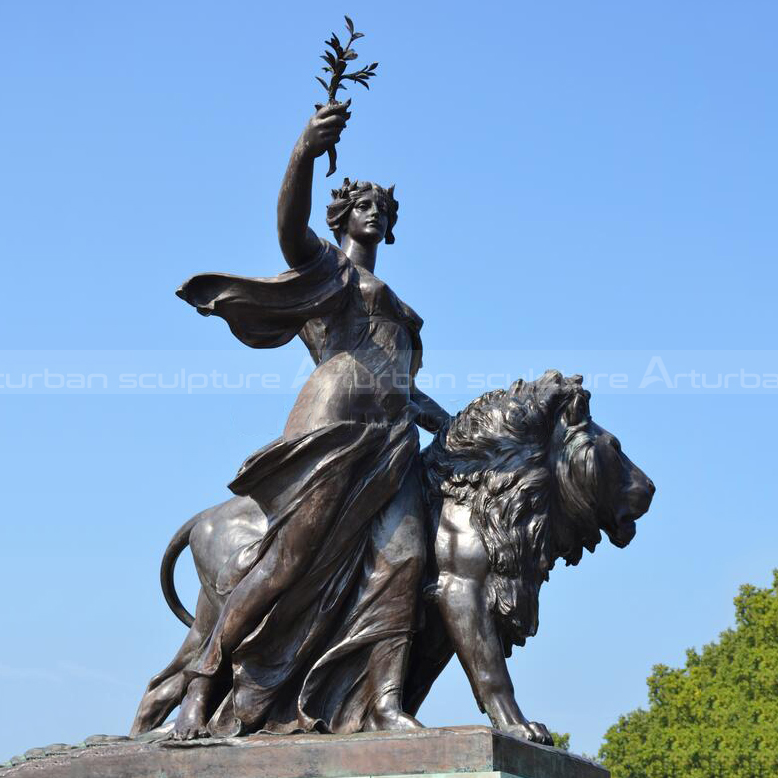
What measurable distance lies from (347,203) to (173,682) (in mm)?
2999

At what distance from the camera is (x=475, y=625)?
693cm

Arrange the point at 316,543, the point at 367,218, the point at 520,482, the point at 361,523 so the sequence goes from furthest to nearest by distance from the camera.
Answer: the point at 367,218 < the point at 520,482 < the point at 361,523 < the point at 316,543

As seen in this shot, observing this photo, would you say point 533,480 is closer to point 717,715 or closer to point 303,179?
point 303,179

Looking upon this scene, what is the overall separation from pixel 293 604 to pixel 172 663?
46.6 inches

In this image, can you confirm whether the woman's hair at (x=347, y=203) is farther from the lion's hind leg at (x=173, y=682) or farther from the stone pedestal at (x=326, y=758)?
the stone pedestal at (x=326, y=758)

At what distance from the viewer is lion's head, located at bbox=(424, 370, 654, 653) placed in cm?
713

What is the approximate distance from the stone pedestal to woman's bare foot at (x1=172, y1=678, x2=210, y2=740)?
0.11 m

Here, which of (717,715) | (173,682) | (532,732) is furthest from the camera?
(717,715)

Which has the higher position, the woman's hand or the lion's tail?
the woman's hand

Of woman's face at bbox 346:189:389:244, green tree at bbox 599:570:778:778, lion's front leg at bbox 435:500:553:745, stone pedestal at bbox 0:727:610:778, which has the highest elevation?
green tree at bbox 599:570:778:778

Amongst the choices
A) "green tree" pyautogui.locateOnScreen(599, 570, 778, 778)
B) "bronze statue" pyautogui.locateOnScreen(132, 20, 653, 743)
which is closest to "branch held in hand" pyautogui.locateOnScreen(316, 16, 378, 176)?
"bronze statue" pyautogui.locateOnScreen(132, 20, 653, 743)

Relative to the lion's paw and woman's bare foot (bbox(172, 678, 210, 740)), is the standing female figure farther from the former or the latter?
the lion's paw

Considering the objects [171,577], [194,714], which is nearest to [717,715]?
[171,577]

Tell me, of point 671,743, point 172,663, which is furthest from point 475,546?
point 671,743
